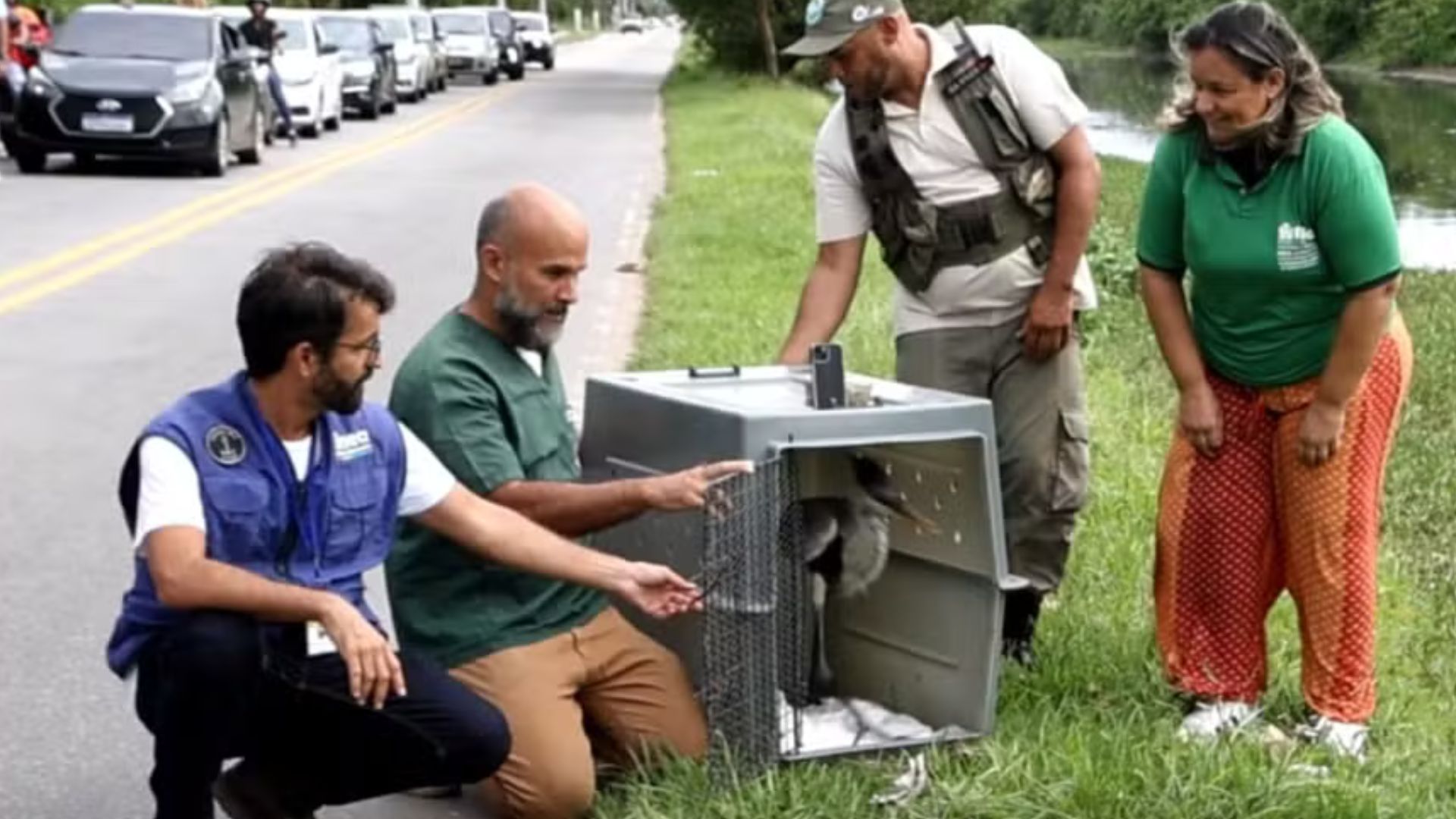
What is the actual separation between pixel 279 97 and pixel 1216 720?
23027mm

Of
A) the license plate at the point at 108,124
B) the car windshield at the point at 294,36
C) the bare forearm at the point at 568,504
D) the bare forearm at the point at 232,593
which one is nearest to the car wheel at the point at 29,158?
the license plate at the point at 108,124

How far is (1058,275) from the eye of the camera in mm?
5426

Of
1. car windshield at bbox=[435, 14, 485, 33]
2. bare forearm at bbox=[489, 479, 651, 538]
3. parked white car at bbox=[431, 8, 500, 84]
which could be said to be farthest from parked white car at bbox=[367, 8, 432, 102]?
→ bare forearm at bbox=[489, 479, 651, 538]

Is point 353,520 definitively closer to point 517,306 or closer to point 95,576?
point 517,306

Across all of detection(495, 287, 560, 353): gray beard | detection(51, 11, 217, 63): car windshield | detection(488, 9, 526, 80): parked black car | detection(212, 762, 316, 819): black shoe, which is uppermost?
detection(495, 287, 560, 353): gray beard

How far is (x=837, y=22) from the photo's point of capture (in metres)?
5.17

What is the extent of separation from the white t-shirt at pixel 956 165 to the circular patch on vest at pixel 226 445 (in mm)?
1861

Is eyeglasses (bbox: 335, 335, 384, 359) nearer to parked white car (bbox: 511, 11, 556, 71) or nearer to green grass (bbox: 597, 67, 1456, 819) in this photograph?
green grass (bbox: 597, 67, 1456, 819)

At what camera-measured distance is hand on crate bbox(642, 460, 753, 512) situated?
439cm

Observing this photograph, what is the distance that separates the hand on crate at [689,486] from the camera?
439 cm

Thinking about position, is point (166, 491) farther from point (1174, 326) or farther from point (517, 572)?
point (1174, 326)

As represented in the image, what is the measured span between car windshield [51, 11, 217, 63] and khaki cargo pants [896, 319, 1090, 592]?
17.4 m

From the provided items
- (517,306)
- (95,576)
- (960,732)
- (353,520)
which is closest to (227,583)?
(353,520)

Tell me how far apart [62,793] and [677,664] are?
1.33 metres
